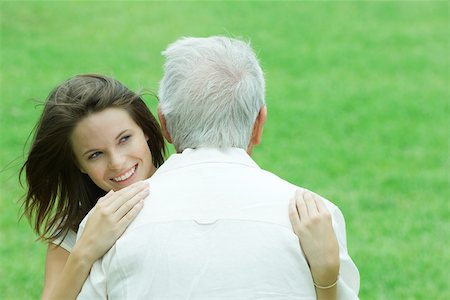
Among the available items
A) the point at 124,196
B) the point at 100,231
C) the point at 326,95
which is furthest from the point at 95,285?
the point at 326,95

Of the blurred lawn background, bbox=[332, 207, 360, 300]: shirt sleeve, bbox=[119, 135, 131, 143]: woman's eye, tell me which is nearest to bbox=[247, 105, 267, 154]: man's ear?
bbox=[332, 207, 360, 300]: shirt sleeve

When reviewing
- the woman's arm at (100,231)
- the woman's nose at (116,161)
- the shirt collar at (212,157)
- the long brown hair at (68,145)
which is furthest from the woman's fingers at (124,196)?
the long brown hair at (68,145)

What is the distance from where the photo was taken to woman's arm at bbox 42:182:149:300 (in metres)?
2.93

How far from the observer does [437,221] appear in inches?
295

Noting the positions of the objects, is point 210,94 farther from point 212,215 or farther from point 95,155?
point 95,155

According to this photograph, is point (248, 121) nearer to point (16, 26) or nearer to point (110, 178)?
point (110, 178)

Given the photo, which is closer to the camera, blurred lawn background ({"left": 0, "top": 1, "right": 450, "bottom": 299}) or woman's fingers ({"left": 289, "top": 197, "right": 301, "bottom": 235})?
woman's fingers ({"left": 289, "top": 197, "right": 301, "bottom": 235})

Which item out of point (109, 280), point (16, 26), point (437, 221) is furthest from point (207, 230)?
point (16, 26)

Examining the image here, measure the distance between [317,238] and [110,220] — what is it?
1.92 feet

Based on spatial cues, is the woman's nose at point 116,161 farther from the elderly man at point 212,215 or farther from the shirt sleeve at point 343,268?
the shirt sleeve at point 343,268

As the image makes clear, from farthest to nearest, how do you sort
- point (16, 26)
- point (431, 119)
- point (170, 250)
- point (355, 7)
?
point (355, 7) → point (16, 26) → point (431, 119) → point (170, 250)

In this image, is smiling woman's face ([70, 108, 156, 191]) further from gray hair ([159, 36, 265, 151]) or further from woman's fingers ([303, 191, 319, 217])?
woman's fingers ([303, 191, 319, 217])

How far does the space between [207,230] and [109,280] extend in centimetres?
32

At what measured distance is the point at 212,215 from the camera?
2867 mm
